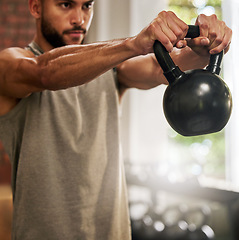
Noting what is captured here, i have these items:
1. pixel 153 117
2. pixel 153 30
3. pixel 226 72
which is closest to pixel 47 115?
pixel 153 30

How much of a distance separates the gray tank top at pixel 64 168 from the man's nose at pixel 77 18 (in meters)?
0.23

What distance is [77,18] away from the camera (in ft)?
4.19

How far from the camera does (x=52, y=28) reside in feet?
4.32

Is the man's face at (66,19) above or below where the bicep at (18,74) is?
above

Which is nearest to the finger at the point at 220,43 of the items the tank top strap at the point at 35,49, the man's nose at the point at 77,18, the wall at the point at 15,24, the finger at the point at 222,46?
the finger at the point at 222,46

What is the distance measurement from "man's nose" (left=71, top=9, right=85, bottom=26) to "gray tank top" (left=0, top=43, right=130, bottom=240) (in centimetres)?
23

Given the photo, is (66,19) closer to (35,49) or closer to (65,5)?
(65,5)

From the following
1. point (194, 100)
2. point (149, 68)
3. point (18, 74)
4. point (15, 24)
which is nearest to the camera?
point (194, 100)

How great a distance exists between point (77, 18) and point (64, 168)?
51 cm

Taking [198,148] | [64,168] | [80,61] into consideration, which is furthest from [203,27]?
[198,148]

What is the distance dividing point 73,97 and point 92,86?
0.08m

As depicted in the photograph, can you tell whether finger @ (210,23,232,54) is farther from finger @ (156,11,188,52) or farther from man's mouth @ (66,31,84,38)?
man's mouth @ (66,31,84,38)

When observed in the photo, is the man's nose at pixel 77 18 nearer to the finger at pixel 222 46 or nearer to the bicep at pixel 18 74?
the bicep at pixel 18 74

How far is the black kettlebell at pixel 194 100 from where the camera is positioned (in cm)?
75
